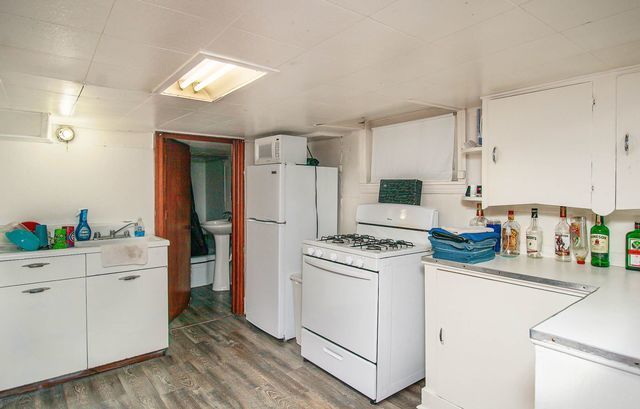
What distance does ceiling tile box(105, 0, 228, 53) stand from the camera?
Result: 117 cm

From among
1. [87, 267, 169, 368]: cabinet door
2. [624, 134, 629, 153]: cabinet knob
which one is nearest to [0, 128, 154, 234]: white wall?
[87, 267, 169, 368]: cabinet door

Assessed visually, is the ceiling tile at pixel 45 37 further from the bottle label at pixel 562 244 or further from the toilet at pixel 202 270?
the toilet at pixel 202 270

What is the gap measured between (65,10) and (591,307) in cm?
203

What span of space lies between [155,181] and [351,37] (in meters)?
2.84

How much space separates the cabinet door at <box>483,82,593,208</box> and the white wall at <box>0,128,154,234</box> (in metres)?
3.03

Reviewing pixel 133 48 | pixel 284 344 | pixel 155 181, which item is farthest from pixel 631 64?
pixel 155 181

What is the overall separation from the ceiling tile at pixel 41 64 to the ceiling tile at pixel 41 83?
2.8 inches

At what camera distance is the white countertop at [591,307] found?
0.98 meters

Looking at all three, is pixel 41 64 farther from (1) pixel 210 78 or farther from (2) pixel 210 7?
(2) pixel 210 7

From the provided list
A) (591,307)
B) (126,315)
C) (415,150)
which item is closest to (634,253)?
(591,307)

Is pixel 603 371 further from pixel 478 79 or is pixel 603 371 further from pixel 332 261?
pixel 332 261

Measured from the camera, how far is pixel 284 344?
324 cm

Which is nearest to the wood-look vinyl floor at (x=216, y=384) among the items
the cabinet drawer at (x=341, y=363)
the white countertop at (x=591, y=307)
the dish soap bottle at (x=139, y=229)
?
the cabinet drawer at (x=341, y=363)

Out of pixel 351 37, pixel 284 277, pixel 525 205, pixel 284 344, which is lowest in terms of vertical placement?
pixel 284 344
